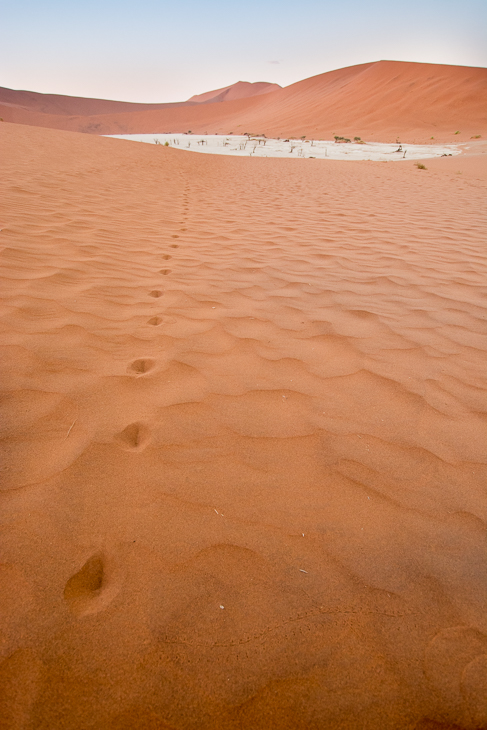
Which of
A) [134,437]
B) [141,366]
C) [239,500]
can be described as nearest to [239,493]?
[239,500]

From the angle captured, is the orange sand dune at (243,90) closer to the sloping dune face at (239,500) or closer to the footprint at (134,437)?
the sloping dune face at (239,500)

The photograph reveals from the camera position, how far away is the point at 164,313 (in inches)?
95.3

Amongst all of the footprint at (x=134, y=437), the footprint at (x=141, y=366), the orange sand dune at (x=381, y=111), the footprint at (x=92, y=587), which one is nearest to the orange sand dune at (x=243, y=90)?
the orange sand dune at (x=381, y=111)

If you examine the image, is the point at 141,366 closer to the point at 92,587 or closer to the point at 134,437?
the point at 134,437

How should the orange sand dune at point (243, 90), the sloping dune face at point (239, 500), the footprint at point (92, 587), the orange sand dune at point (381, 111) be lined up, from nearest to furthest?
the sloping dune face at point (239, 500), the footprint at point (92, 587), the orange sand dune at point (381, 111), the orange sand dune at point (243, 90)

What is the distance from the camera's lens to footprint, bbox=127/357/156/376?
1829mm

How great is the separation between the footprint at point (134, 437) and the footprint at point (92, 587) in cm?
41

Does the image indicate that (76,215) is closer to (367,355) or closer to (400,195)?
(367,355)

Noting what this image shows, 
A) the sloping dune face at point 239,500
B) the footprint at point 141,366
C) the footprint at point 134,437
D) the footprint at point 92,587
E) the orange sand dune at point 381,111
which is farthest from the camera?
the orange sand dune at point 381,111

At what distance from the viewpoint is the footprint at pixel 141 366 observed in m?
1.83

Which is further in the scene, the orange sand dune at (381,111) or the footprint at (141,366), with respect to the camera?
the orange sand dune at (381,111)

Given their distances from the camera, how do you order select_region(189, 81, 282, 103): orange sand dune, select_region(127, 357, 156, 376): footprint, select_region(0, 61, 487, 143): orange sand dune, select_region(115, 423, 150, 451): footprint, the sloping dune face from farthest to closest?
select_region(189, 81, 282, 103): orange sand dune → select_region(0, 61, 487, 143): orange sand dune → select_region(127, 357, 156, 376): footprint → select_region(115, 423, 150, 451): footprint → the sloping dune face

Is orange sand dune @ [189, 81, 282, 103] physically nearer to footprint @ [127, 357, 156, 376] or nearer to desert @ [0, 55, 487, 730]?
desert @ [0, 55, 487, 730]

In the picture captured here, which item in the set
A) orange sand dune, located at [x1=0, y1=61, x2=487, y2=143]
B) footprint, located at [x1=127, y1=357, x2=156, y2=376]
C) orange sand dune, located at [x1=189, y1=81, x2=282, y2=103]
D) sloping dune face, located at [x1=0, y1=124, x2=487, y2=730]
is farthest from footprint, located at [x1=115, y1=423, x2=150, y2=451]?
orange sand dune, located at [x1=189, y1=81, x2=282, y2=103]
